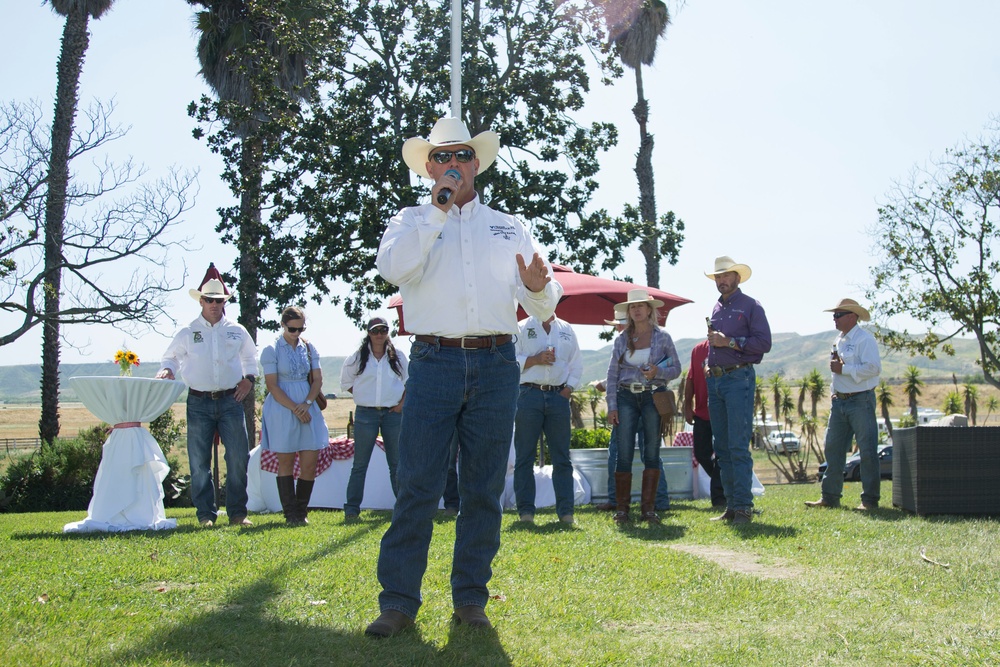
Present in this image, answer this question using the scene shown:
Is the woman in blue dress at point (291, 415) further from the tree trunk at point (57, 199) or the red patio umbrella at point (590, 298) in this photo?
the tree trunk at point (57, 199)

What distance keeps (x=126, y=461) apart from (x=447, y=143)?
5014 mm

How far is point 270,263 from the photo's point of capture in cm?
2117

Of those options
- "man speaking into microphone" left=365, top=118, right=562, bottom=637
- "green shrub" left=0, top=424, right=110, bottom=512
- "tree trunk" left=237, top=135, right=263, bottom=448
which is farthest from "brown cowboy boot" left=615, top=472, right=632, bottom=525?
"tree trunk" left=237, top=135, right=263, bottom=448

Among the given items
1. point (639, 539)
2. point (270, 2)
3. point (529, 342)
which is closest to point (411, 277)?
point (639, 539)

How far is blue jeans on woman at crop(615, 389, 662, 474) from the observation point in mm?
7906

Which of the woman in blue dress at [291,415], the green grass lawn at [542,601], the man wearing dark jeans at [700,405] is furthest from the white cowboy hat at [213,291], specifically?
the man wearing dark jeans at [700,405]

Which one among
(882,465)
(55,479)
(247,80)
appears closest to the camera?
(55,479)

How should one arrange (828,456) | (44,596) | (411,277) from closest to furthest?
(411,277), (44,596), (828,456)

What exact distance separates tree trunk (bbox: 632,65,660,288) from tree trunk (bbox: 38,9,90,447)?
13.7 meters

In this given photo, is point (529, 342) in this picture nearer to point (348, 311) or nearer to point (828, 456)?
point (828, 456)

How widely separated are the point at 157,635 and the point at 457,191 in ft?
6.86

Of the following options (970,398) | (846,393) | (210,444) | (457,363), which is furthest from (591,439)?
(970,398)

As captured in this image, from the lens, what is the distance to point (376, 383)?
8.71m

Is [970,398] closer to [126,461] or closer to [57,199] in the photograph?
[57,199]
